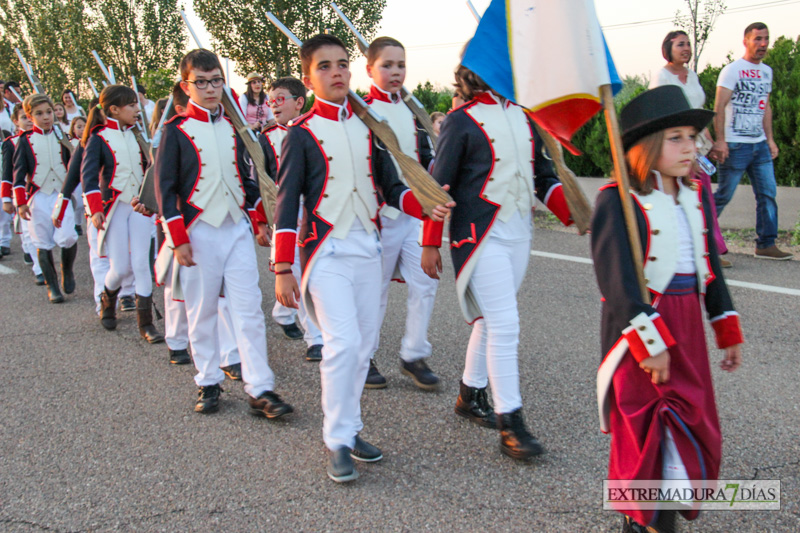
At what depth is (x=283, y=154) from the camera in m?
3.63

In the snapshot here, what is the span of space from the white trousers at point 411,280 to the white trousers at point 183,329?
40.0 inches

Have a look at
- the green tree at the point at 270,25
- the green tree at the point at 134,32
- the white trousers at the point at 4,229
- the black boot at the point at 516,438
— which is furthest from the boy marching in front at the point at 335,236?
the green tree at the point at 134,32

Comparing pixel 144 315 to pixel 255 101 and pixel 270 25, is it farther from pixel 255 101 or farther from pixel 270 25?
pixel 270 25

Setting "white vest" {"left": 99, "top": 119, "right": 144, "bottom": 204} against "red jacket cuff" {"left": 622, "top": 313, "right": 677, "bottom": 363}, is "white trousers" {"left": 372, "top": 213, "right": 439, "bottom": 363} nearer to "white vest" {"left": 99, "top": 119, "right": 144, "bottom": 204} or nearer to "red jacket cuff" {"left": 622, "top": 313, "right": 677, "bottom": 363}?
"red jacket cuff" {"left": 622, "top": 313, "right": 677, "bottom": 363}

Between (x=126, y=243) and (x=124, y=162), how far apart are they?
67cm

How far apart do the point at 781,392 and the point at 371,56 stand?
3.21 metres

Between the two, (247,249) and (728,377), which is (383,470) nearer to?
(247,249)

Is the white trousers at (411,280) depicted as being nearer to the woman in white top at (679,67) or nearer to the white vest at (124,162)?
the white vest at (124,162)

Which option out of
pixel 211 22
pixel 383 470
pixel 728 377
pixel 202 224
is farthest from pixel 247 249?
pixel 211 22

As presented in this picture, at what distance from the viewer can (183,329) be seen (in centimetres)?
531

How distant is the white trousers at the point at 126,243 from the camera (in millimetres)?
6230

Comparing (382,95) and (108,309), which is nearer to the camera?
(382,95)

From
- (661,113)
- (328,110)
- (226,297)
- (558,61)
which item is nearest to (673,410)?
(661,113)

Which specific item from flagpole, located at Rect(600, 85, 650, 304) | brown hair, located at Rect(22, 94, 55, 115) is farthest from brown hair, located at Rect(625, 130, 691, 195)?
brown hair, located at Rect(22, 94, 55, 115)
